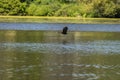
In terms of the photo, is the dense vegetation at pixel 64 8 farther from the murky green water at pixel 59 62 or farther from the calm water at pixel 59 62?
the calm water at pixel 59 62

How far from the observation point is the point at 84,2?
3959 inches

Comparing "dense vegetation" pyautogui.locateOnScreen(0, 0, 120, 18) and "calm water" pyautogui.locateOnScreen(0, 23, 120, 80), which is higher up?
"calm water" pyautogui.locateOnScreen(0, 23, 120, 80)

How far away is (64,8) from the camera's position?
9931 centimetres

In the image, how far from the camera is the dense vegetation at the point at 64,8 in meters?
95.9

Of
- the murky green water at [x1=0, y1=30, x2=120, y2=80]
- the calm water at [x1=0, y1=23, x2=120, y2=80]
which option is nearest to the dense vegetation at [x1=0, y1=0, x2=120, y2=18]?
the murky green water at [x1=0, y1=30, x2=120, y2=80]

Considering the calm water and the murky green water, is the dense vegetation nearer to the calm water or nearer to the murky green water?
the murky green water

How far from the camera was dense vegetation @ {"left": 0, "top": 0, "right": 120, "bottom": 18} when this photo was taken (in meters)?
95.9

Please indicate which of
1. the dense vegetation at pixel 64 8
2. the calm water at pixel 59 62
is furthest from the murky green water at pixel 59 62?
the dense vegetation at pixel 64 8

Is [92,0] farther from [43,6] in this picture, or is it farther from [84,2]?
[43,6]

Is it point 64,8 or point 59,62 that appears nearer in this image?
point 59,62

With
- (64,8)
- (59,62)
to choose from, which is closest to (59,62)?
(59,62)

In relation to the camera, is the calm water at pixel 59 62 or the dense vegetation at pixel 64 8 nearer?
the calm water at pixel 59 62

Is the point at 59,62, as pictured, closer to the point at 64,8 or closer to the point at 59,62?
the point at 59,62

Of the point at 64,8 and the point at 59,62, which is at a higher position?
the point at 59,62
